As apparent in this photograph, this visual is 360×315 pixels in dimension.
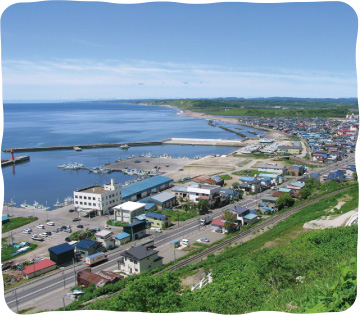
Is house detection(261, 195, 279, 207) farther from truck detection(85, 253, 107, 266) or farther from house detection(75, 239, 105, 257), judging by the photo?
truck detection(85, 253, 107, 266)

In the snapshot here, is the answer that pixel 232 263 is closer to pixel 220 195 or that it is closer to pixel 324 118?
pixel 220 195

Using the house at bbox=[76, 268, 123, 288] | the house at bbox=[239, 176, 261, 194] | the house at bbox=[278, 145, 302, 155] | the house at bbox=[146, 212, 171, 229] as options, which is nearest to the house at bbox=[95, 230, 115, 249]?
the house at bbox=[146, 212, 171, 229]

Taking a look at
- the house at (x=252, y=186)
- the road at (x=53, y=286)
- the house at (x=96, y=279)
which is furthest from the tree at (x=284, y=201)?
the house at (x=96, y=279)

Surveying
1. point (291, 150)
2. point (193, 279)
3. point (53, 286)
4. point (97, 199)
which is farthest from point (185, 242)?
→ point (291, 150)

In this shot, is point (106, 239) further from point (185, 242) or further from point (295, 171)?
point (295, 171)

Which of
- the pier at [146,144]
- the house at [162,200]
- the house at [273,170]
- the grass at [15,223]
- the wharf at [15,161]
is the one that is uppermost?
the pier at [146,144]

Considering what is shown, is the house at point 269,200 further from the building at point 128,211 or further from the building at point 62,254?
Answer: the building at point 62,254

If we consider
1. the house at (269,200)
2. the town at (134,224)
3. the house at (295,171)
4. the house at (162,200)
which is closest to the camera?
the town at (134,224)
